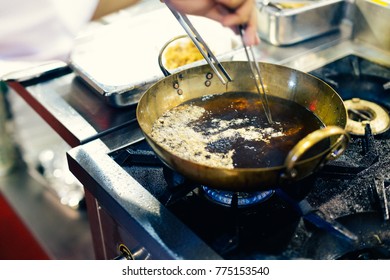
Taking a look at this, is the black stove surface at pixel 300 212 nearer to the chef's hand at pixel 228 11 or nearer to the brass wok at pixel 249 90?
the brass wok at pixel 249 90

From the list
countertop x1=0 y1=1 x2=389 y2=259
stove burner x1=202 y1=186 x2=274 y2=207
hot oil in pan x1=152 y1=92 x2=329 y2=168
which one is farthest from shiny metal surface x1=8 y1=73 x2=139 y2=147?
stove burner x1=202 y1=186 x2=274 y2=207

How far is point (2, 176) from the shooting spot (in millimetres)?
2512

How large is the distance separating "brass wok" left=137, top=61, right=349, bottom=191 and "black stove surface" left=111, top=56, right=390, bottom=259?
4.3 inches

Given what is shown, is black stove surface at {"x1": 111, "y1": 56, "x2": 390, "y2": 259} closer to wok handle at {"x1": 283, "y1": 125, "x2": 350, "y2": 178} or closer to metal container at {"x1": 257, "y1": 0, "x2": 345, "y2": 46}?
wok handle at {"x1": 283, "y1": 125, "x2": 350, "y2": 178}

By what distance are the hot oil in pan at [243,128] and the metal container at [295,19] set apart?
51 centimetres

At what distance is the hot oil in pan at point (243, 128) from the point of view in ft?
3.32

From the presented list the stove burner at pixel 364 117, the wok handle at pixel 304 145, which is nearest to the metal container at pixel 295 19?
the stove burner at pixel 364 117

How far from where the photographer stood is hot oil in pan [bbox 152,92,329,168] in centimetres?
101

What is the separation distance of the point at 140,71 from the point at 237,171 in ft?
2.49

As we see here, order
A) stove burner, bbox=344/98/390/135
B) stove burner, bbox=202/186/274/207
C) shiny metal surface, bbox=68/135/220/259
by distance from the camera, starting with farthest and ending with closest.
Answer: stove burner, bbox=344/98/390/135 → stove burner, bbox=202/186/274/207 → shiny metal surface, bbox=68/135/220/259

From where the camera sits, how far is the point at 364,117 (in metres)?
1.32

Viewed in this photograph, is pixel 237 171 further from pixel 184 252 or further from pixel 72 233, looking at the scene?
pixel 72 233
